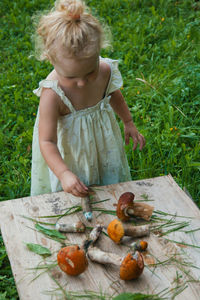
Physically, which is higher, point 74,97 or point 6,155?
point 74,97

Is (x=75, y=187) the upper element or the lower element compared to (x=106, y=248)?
upper

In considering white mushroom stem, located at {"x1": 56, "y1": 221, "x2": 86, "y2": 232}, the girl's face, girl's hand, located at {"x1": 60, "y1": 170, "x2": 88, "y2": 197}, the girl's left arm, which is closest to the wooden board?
white mushroom stem, located at {"x1": 56, "y1": 221, "x2": 86, "y2": 232}

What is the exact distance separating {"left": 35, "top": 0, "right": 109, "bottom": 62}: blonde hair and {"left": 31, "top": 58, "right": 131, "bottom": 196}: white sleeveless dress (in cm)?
29

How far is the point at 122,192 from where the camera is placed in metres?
2.05

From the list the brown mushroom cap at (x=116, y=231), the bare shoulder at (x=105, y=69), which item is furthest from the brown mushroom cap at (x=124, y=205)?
the bare shoulder at (x=105, y=69)

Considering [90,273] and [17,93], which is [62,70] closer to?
[90,273]

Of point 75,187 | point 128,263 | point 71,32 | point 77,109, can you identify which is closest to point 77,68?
point 71,32

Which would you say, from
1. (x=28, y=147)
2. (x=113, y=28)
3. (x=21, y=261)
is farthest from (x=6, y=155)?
(x=113, y=28)

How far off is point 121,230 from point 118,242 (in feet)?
0.21

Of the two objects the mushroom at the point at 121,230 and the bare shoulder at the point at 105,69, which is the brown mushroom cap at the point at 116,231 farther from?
the bare shoulder at the point at 105,69

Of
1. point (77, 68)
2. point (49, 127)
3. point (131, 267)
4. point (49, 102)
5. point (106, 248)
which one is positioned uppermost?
point (77, 68)

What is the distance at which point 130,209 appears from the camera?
5.99ft

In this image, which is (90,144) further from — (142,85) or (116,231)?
(142,85)

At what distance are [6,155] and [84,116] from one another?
1.36 m
